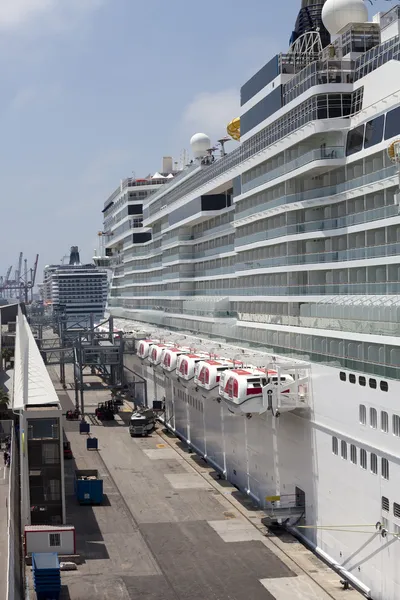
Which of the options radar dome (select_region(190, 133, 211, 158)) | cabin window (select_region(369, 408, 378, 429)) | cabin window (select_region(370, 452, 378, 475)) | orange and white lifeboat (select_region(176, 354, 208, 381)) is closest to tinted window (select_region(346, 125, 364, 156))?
cabin window (select_region(369, 408, 378, 429))

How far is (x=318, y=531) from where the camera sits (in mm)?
32250

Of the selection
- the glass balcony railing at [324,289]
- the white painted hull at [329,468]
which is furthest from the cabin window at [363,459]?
the glass balcony railing at [324,289]

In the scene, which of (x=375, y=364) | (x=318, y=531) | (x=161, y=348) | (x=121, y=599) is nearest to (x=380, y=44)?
(x=375, y=364)

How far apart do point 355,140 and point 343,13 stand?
7.00 meters

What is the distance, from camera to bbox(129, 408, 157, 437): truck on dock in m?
58.5

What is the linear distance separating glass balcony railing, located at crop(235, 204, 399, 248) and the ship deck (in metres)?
12.0

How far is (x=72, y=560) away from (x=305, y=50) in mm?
24081

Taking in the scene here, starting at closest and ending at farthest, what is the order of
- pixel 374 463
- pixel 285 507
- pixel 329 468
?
pixel 374 463 < pixel 329 468 < pixel 285 507

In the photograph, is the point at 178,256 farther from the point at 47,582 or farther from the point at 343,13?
the point at 47,582

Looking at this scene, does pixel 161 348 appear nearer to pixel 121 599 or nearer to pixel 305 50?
pixel 305 50

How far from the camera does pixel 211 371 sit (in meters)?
41.1

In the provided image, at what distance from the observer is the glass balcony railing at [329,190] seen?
99.6 ft

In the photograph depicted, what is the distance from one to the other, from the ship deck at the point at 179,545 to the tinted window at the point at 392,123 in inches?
586

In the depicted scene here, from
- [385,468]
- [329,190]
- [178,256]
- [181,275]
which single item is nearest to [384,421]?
[385,468]
